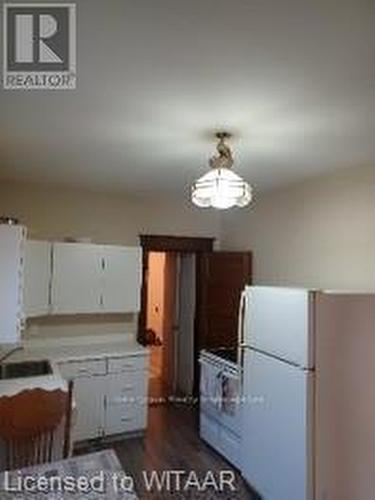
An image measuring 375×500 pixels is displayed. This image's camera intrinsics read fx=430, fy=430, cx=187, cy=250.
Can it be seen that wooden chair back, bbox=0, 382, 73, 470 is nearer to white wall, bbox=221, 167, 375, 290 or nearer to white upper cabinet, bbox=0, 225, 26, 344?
white upper cabinet, bbox=0, 225, 26, 344

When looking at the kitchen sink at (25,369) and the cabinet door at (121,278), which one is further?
the cabinet door at (121,278)

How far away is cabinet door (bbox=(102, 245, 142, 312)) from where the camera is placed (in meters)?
4.25

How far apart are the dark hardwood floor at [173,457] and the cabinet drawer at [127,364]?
0.65m

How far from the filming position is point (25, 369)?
3.60 metres

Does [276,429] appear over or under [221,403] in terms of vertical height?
over

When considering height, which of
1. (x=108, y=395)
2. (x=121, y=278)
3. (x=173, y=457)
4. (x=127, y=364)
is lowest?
(x=173, y=457)

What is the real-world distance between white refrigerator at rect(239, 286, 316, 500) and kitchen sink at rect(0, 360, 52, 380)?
5.34ft

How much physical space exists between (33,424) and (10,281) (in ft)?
3.24

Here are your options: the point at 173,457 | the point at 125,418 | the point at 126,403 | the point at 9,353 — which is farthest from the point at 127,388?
the point at 9,353

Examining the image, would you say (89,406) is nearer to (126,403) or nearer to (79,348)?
(126,403)

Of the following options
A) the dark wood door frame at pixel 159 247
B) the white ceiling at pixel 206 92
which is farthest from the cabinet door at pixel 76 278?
the white ceiling at pixel 206 92

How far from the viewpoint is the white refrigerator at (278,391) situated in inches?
99.9

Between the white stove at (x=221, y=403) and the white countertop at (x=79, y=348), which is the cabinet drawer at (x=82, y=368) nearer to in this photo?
the white countertop at (x=79, y=348)

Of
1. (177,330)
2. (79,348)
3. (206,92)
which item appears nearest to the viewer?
(206,92)
